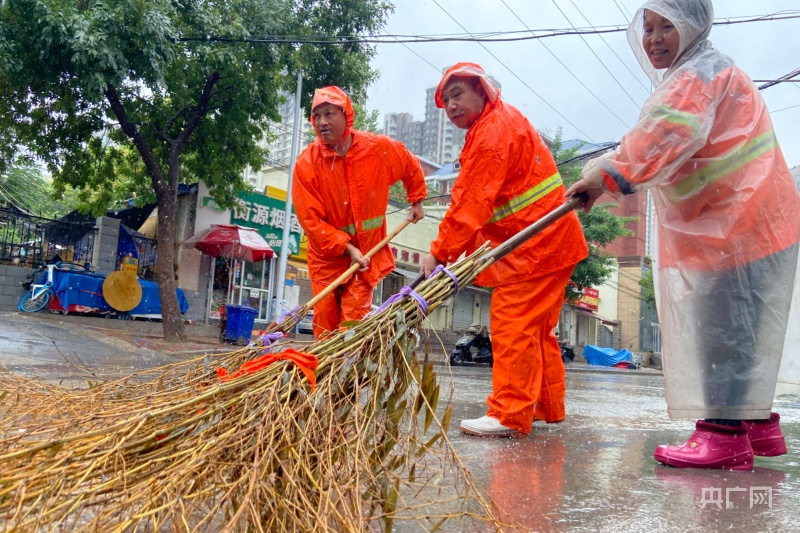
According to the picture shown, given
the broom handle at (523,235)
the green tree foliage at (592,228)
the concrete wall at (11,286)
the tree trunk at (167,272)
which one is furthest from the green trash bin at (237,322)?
the green tree foliage at (592,228)

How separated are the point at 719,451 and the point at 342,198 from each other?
212cm

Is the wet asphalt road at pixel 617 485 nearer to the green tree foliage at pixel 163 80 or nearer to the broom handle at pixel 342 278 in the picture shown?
the broom handle at pixel 342 278

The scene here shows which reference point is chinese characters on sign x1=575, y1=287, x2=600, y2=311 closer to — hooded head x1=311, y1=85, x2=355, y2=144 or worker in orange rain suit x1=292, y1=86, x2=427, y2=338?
worker in orange rain suit x1=292, y1=86, x2=427, y2=338

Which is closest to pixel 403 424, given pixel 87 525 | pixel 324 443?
pixel 324 443

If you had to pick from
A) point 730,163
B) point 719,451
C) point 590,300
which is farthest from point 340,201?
point 590,300

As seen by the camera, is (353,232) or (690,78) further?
(353,232)

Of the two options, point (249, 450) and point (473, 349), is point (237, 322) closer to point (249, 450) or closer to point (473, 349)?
point (473, 349)

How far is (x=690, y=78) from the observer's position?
223 centimetres

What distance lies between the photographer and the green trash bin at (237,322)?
1137 cm

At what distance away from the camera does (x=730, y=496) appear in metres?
1.89

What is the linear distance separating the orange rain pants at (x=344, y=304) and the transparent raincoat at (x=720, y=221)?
1.50 m

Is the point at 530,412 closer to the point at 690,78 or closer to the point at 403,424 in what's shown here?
the point at 403,424

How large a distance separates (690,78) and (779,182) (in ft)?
1.65

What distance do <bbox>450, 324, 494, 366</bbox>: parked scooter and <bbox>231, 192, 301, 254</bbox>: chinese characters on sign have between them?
5605 millimetres
